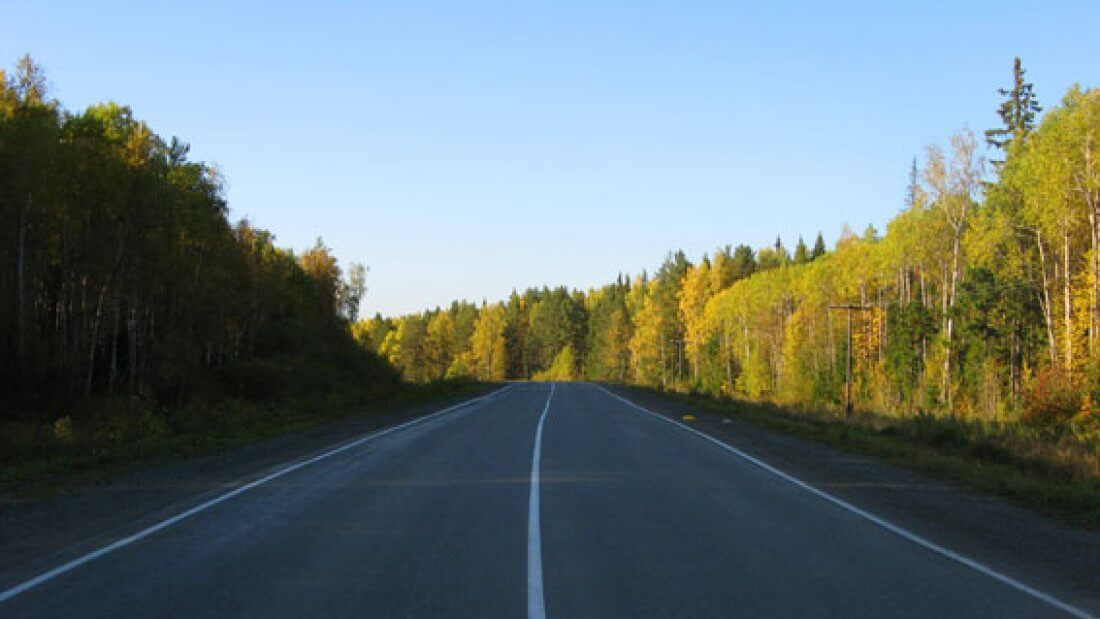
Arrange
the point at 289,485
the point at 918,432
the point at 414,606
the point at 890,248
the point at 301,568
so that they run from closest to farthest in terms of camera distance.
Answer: the point at 414,606, the point at 301,568, the point at 289,485, the point at 918,432, the point at 890,248

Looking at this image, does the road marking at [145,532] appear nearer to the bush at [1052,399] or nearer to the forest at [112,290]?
the forest at [112,290]

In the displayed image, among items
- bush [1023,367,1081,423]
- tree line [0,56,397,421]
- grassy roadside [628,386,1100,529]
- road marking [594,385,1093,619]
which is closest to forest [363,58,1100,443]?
bush [1023,367,1081,423]

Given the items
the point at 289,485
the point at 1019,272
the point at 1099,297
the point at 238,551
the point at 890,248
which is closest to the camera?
the point at 238,551

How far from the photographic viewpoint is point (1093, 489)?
38.4 feet

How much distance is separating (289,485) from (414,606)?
6.32m

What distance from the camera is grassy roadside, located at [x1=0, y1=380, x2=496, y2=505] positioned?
41.9 feet

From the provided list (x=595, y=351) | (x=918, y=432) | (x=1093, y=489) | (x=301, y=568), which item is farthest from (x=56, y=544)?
(x=595, y=351)

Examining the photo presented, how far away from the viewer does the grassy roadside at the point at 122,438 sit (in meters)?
12.8

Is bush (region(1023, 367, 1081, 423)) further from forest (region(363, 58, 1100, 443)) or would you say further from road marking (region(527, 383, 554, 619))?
road marking (region(527, 383, 554, 619))

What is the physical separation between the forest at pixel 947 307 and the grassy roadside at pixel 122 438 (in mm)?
24263

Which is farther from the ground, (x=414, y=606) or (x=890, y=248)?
(x=890, y=248)

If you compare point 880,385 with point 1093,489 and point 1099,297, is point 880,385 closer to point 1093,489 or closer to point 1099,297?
point 1099,297

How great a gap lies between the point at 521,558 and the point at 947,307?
46666 millimetres

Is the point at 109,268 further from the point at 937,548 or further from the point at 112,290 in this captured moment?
the point at 937,548
